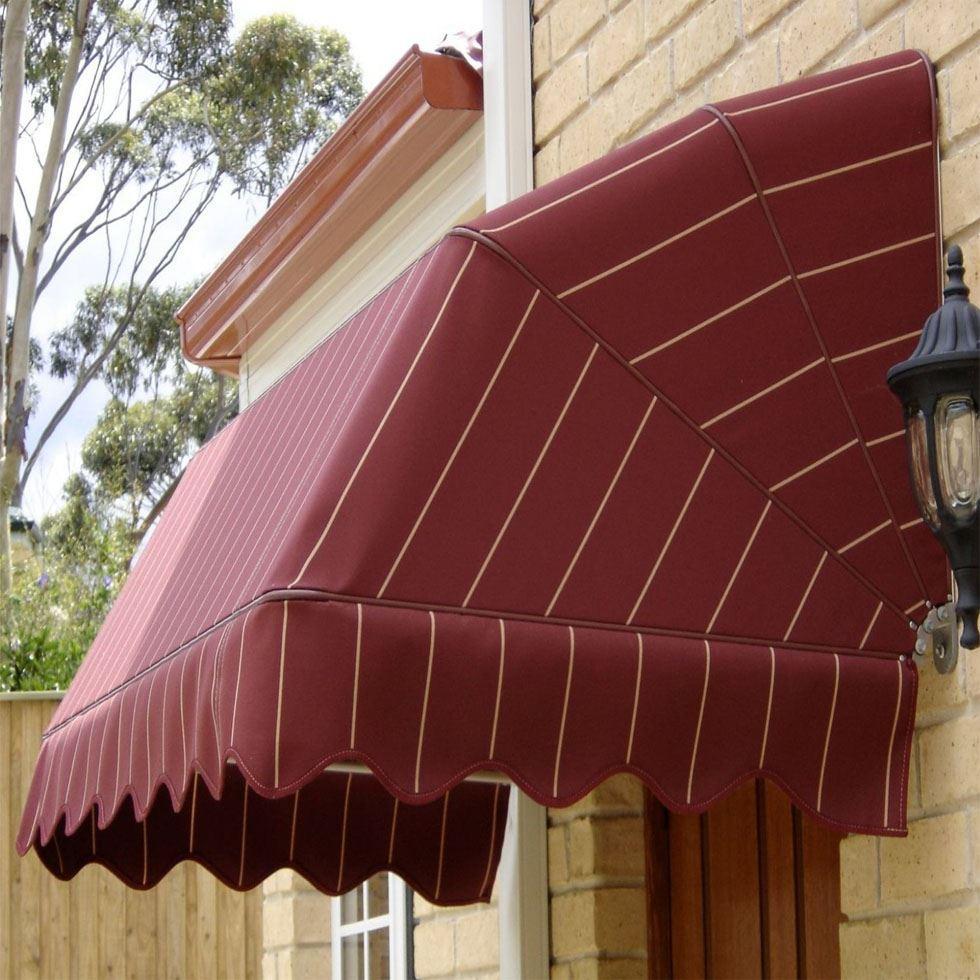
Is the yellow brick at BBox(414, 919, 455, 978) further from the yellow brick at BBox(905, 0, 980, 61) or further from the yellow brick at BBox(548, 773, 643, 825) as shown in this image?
the yellow brick at BBox(905, 0, 980, 61)

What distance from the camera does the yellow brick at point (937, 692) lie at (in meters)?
3.37

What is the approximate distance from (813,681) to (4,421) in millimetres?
18346

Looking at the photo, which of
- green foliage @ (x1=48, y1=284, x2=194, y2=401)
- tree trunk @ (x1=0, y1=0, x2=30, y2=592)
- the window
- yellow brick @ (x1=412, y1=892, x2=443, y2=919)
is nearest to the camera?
yellow brick @ (x1=412, y1=892, x2=443, y2=919)

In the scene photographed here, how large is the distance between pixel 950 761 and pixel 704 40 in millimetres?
1990

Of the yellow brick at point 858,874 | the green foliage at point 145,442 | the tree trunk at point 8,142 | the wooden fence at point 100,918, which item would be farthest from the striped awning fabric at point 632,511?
the green foliage at point 145,442

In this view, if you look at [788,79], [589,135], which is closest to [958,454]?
[788,79]

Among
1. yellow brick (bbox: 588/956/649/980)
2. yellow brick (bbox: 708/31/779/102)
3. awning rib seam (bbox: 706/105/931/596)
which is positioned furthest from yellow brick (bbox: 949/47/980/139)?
yellow brick (bbox: 588/956/649/980)

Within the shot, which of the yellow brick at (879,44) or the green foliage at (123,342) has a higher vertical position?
the green foliage at (123,342)

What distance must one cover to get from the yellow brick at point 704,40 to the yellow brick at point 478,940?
9.05 feet

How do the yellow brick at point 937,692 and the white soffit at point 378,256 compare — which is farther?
the white soffit at point 378,256

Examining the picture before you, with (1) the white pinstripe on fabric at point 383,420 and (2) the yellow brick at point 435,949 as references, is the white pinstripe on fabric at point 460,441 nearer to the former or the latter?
(1) the white pinstripe on fabric at point 383,420

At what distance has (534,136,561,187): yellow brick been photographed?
5.09 metres

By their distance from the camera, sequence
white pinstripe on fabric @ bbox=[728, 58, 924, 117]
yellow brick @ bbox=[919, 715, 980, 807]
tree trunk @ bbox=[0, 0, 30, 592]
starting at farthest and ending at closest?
tree trunk @ bbox=[0, 0, 30, 592] → white pinstripe on fabric @ bbox=[728, 58, 924, 117] → yellow brick @ bbox=[919, 715, 980, 807]

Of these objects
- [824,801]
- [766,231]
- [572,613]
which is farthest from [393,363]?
[824,801]
